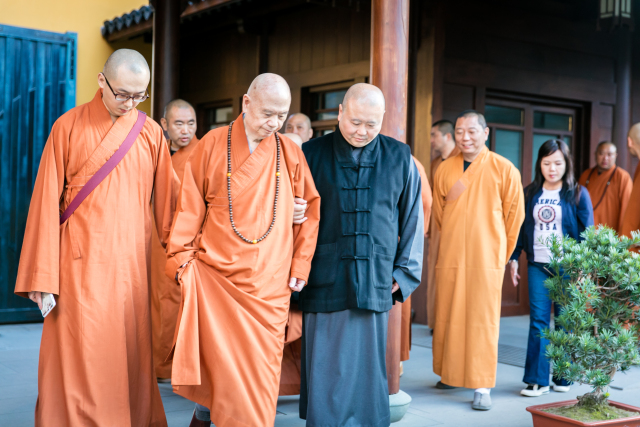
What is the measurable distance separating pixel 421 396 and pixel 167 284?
1.76m

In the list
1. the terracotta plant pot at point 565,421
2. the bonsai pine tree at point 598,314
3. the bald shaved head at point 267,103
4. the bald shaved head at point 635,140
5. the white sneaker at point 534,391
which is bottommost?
the white sneaker at point 534,391

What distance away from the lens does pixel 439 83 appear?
6594mm

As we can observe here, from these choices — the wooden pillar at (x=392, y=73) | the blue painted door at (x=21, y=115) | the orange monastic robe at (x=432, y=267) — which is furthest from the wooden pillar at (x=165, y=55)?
the wooden pillar at (x=392, y=73)

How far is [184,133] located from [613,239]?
269 cm

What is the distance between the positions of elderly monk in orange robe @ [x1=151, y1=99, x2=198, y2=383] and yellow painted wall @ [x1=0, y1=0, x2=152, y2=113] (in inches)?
149

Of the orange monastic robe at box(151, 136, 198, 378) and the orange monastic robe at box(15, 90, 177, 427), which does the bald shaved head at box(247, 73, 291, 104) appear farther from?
the orange monastic robe at box(151, 136, 198, 378)

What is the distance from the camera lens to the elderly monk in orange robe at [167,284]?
422 cm

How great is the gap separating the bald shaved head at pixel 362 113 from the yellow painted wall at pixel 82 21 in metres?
5.50

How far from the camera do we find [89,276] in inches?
117

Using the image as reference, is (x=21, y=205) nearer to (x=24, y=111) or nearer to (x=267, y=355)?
(x=24, y=111)

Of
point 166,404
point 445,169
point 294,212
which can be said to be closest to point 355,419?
point 294,212

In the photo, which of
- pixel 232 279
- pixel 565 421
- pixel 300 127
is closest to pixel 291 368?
pixel 232 279

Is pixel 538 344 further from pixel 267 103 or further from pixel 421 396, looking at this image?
pixel 267 103

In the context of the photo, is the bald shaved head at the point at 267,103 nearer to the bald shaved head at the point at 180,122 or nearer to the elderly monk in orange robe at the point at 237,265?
the elderly monk in orange robe at the point at 237,265
